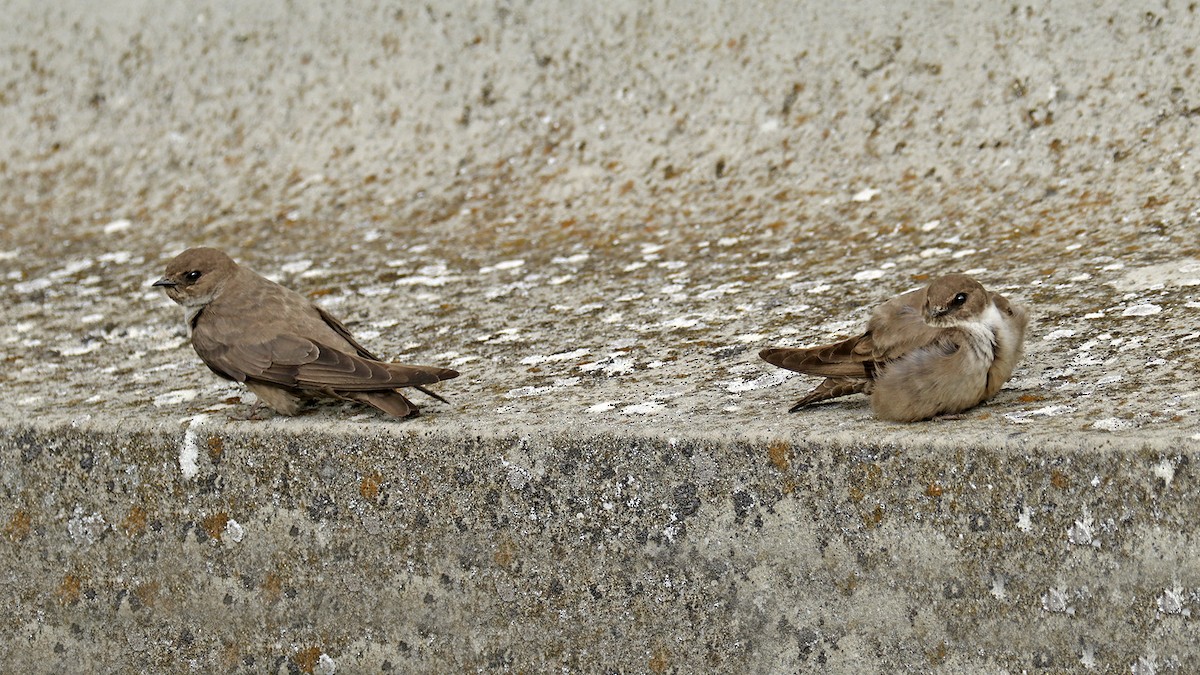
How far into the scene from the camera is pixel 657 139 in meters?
6.65

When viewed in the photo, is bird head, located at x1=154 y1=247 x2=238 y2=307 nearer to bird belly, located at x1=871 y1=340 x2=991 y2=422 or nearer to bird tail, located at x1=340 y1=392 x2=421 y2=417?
bird tail, located at x1=340 y1=392 x2=421 y2=417

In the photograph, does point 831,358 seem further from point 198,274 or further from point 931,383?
point 198,274

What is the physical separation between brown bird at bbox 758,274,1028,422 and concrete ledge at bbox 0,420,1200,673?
25 centimetres

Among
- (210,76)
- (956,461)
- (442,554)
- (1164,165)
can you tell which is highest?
(210,76)

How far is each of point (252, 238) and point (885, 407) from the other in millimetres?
4344

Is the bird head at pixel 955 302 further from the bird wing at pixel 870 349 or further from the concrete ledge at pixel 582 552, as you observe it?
the concrete ledge at pixel 582 552

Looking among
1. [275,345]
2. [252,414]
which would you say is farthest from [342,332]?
[252,414]

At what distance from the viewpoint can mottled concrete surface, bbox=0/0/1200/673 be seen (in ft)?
10.6

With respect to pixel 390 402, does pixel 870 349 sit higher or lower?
higher

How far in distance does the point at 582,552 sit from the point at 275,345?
1.39 meters

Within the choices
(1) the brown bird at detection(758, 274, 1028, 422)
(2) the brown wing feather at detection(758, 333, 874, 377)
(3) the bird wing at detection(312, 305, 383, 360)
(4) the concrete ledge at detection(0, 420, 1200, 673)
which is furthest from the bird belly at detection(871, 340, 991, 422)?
(3) the bird wing at detection(312, 305, 383, 360)

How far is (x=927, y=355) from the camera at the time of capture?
3.44 m

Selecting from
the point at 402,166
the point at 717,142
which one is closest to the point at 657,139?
the point at 717,142

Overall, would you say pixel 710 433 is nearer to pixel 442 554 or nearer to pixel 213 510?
pixel 442 554
